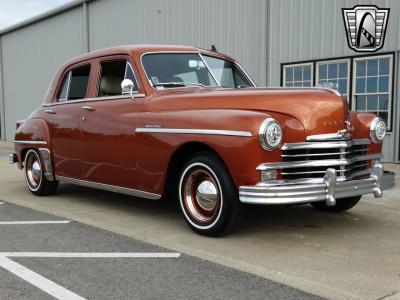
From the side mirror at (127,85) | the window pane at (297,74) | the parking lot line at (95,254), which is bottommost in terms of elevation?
the parking lot line at (95,254)

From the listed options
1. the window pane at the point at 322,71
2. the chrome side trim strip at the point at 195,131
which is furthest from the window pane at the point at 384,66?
the chrome side trim strip at the point at 195,131

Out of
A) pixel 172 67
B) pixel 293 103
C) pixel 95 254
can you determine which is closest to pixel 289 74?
pixel 172 67

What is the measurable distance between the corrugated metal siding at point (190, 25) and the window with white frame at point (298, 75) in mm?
717

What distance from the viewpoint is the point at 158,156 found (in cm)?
516

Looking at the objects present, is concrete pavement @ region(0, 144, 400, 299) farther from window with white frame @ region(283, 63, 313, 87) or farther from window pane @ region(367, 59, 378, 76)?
window with white frame @ region(283, 63, 313, 87)

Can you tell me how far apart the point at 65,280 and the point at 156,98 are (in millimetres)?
2298

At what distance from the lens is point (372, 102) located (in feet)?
37.8

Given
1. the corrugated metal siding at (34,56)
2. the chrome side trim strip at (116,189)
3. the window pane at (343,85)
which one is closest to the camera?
the chrome side trim strip at (116,189)

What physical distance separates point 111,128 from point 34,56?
20.8 m

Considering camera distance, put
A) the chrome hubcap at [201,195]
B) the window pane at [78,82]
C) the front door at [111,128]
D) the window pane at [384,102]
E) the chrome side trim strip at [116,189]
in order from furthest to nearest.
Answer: the window pane at [384,102]
the window pane at [78,82]
the front door at [111,128]
the chrome side trim strip at [116,189]
the chrome hubcap at [201,195]

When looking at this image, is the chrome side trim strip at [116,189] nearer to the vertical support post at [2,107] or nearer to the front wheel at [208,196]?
the front wheel at [208,196]

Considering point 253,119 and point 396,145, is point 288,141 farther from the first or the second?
point 396,145

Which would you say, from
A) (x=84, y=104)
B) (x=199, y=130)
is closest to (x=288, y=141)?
(x=199, y=130)

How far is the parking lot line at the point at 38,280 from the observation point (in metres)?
3.42
